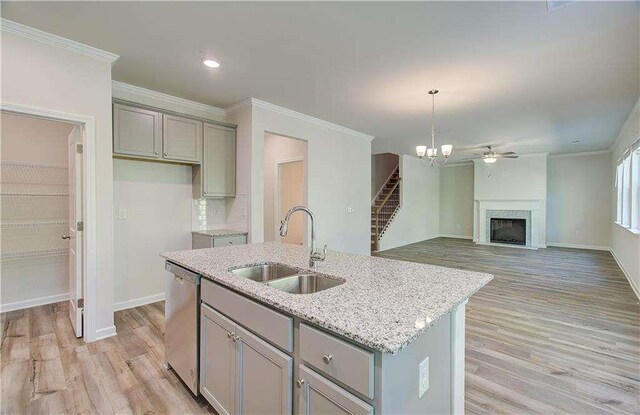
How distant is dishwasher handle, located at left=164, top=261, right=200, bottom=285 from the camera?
1.90 meters

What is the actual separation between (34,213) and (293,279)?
3.80m

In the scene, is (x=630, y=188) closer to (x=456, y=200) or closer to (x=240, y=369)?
(x=456, y=200)

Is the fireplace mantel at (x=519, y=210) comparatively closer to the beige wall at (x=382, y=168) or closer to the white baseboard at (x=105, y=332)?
the beige wall at (x=382, y=168)

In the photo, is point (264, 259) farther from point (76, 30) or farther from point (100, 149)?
point (76, 30)

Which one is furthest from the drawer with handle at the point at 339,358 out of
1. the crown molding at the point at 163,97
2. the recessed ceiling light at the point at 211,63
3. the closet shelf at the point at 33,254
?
the closet shelf at the point at 33,254

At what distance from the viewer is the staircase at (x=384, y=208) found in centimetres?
772

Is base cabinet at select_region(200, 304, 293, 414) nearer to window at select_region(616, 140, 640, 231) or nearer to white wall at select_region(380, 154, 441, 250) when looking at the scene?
window at select_region(616, 140, 640, 231)

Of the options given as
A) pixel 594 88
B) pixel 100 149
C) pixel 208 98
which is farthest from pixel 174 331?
pixel 594 88

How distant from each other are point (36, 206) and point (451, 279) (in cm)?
467

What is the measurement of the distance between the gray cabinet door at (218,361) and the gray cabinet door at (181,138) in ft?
7.78

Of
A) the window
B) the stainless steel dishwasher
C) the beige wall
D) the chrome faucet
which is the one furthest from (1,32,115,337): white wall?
the beige wall

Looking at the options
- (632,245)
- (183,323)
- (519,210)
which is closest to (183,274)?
(183,323)

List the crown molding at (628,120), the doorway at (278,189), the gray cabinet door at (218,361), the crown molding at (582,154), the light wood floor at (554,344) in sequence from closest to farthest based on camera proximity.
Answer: the gray cabinet door at (218,361), the light wood floor at (554,344), the crown molding at (628,120), the doorway at (278,189), the crown molding at (582,154)

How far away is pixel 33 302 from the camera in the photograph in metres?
3.62
